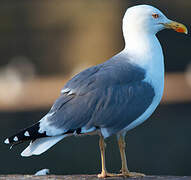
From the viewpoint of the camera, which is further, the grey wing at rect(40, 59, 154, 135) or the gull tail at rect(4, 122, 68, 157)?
the grey wing at rect(40, 59, 154, 135)

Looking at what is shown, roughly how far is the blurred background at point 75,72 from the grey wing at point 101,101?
10.9 feet

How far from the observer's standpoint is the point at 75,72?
47.1 feet

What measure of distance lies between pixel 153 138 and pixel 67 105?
173 inches

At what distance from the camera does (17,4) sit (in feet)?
57.3

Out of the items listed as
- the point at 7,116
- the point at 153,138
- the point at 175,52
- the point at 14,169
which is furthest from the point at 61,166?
the point at 175,52

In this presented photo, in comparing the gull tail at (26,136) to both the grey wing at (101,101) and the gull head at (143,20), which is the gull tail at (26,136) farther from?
the gull head at (143,20)

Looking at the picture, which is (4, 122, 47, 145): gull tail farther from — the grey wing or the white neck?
the white neck

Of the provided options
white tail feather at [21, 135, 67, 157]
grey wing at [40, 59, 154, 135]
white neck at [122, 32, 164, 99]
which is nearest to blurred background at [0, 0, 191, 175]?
white neck at [122, 32, 164, 99]

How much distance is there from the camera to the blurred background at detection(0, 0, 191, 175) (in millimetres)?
7770

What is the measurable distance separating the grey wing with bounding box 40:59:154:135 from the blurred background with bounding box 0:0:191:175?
3.34 m

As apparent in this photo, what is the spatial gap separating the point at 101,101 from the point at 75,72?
34.1 ft

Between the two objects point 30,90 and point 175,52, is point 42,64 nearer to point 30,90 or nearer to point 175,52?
point 175,52

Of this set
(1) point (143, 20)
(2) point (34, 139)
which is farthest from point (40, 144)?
(1) point (143, 20)

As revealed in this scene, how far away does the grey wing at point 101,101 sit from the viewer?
3.93 meters
